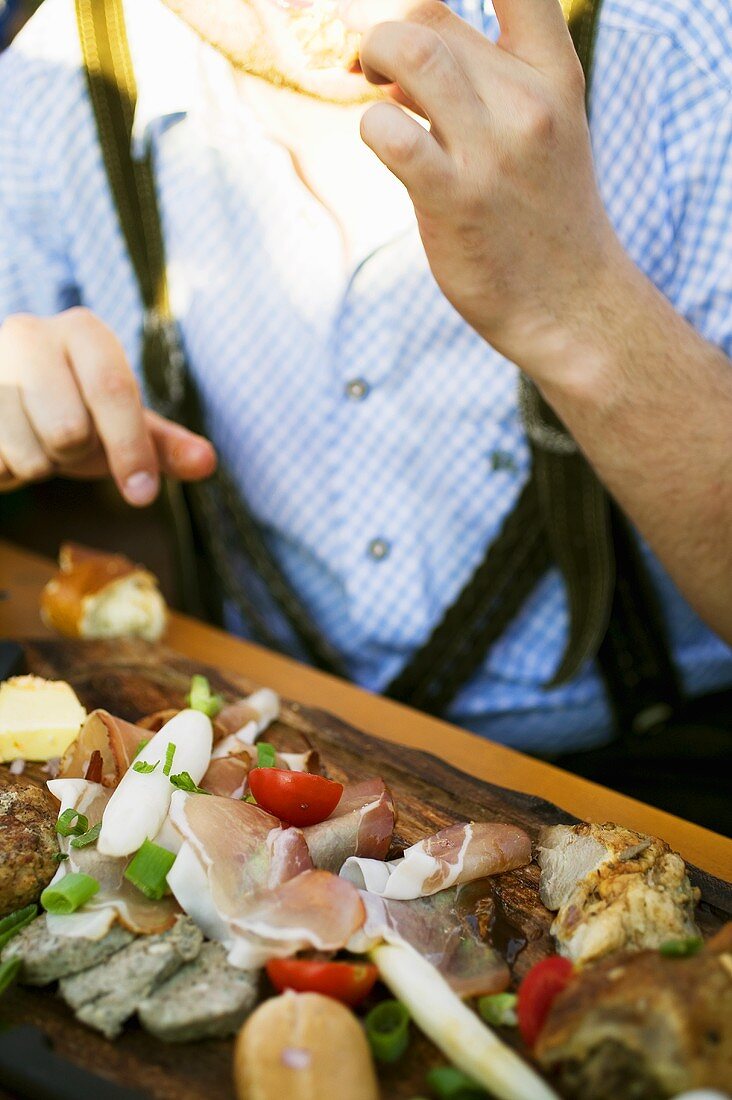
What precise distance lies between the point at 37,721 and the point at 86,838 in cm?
26

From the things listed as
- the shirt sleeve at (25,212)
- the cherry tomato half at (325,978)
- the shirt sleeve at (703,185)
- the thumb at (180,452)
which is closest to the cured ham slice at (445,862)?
the cherry tomato half at (325,978)

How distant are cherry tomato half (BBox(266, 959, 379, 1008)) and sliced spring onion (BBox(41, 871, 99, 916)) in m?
0.20

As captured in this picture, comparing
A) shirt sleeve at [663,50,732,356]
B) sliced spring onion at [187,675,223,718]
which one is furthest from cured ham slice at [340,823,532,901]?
shirt sleeve at [663,50,732,356]

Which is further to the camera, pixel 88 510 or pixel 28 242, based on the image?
pixel 88 510

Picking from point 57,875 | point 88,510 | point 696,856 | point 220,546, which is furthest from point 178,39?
point 88,510

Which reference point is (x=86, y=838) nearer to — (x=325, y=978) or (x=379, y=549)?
(x=325, y=978)

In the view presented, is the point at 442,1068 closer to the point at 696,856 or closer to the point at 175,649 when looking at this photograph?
Answer: the point at 696,856

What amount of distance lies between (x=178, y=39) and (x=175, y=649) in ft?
3.18

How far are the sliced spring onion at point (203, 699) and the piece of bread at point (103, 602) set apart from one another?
290 mm

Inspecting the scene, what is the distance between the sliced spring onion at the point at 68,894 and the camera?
0.87 metres

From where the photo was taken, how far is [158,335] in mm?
1734

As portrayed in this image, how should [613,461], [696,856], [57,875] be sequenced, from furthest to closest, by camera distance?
[613,461] → [696,856] → [57,875]

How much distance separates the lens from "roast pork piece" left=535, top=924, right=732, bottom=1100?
26.4 inches

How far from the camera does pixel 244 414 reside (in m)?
1.79
